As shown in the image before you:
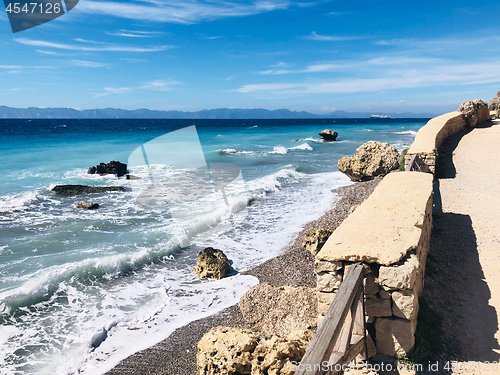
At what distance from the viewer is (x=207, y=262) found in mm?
7133

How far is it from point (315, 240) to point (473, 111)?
14.5 meters

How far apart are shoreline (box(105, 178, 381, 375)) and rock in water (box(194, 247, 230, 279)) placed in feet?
1.73

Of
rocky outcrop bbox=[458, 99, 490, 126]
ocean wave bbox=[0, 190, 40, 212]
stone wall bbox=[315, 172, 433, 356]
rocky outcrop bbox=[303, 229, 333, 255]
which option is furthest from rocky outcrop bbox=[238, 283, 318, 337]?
rocky outcrop bbox=[458, 99, 490, 126]

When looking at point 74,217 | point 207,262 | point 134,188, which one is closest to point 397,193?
point 207,262

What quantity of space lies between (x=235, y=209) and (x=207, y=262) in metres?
5.12

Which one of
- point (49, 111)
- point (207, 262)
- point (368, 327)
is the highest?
point (49, 111)

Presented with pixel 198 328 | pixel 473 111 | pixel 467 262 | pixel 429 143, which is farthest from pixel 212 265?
pixel 473 111

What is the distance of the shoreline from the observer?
176 inches

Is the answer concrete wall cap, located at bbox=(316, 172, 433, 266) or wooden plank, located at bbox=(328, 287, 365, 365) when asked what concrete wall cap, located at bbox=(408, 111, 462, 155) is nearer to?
concrete wall cap, located at bbox=(316, 172, 433, 266)

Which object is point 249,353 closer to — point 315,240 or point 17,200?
point 315,240

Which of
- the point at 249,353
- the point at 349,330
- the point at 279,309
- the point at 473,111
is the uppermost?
the point at 473,111

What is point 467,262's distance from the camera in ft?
16.9

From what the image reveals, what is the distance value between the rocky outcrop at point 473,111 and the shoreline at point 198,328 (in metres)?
13.7

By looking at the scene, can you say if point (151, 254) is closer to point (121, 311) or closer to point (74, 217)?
point (121, 311)
